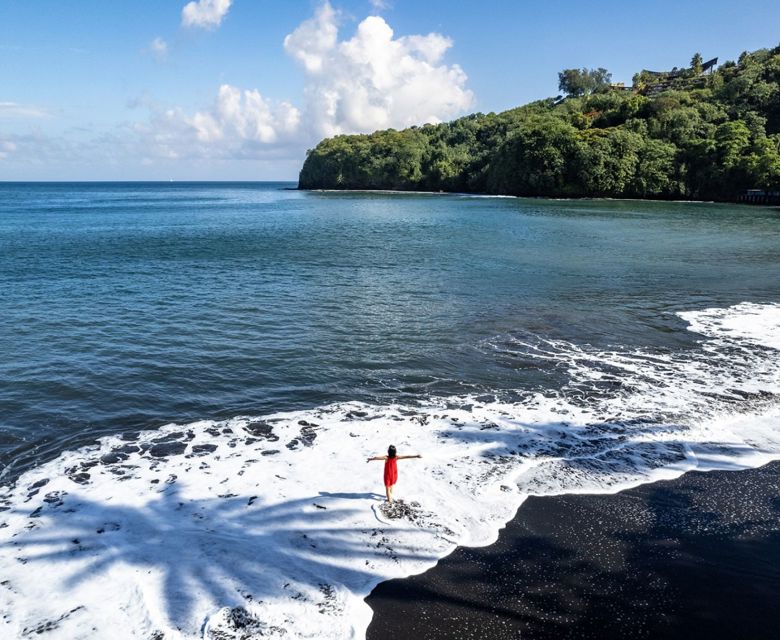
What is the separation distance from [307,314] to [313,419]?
33.0 ft

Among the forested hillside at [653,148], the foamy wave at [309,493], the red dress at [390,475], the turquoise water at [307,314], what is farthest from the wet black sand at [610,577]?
the forested hillside at [653,148]

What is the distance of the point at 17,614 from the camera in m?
7.27

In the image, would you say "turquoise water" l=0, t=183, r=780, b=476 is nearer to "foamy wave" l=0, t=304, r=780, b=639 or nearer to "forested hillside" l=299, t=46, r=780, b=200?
"foamy wave" l=0, t=304, r=780, b=639

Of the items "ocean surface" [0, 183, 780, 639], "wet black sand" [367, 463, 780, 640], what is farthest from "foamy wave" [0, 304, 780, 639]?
"wet black sand" [367, 463, 780, 640]

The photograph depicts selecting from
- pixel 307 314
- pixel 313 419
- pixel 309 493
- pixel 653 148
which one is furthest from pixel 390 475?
pixel 653 148

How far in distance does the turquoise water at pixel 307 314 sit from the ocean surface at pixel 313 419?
0.45 ft

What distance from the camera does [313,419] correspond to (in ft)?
44.0

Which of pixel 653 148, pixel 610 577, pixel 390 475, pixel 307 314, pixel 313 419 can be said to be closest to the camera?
pixel 610 577

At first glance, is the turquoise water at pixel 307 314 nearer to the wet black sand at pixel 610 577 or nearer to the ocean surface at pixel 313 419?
the ocean surface at pixel 313 419

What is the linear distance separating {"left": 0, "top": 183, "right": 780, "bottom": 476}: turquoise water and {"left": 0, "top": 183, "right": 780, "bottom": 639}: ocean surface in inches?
5.4

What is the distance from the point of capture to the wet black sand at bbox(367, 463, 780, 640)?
22.7 ft

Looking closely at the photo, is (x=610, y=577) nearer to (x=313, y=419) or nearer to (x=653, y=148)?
(x=313, y=419)

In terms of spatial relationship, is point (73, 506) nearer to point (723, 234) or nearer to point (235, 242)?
point (235, 242)

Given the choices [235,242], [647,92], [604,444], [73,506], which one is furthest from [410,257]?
[647,92]
